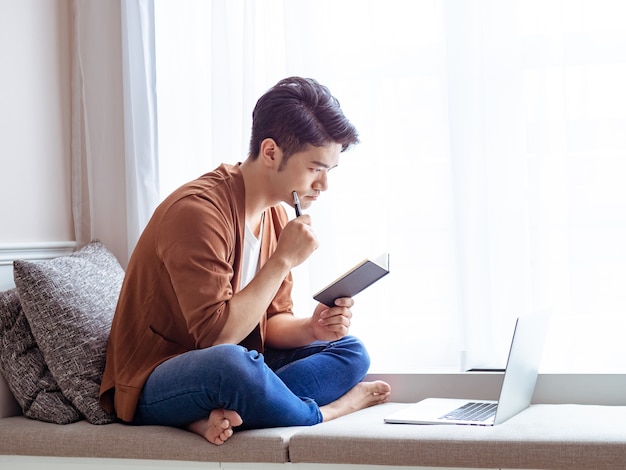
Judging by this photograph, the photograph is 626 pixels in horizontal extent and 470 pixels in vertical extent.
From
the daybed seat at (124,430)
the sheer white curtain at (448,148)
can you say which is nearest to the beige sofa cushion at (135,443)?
the daybed seat at (124,430)

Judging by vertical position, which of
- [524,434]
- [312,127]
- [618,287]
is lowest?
[524,434]

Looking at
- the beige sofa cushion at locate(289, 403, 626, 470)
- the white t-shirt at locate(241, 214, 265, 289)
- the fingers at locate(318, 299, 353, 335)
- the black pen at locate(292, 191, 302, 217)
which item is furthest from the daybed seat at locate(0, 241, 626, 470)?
the black pen at locate(292, 191, 302, 217)

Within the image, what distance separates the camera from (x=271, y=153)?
211cm

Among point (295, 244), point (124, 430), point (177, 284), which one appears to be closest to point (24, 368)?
point (124, 430)

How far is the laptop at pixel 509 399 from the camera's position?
73.7 inches

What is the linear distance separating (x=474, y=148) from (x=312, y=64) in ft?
1.66

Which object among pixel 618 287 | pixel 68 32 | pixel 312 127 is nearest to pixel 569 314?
pixel 618 287

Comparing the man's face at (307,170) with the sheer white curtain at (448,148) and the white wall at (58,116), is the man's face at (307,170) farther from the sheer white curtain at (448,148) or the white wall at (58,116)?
the white wall at (58,116)

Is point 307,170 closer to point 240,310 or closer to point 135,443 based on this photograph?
point 240,310

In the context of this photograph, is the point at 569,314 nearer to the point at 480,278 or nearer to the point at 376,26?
the point at 480,278

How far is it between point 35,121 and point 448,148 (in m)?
1.14

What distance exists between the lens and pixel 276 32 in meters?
2.48

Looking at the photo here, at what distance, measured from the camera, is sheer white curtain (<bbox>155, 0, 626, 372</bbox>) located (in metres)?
2.28

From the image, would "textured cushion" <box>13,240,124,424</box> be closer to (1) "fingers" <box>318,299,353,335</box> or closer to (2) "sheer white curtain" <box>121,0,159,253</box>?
(2) "sheer white curtain" <box>121,0,159,253</box>
